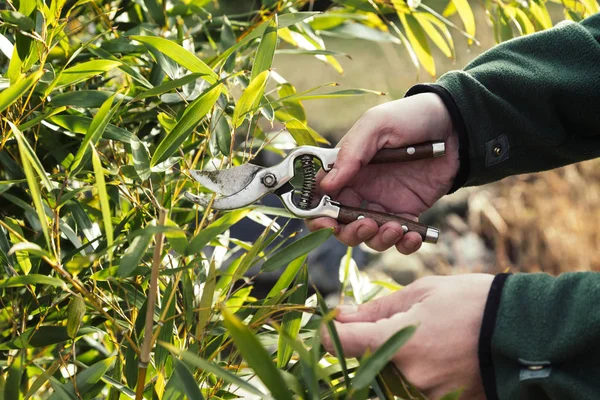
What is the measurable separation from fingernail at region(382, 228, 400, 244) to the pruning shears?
2 centimetres

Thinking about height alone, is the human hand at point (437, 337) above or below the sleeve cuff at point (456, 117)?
below

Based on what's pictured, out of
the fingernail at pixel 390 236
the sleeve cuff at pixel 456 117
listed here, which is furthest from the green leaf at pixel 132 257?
the sleeve cuff at pixel 456 117

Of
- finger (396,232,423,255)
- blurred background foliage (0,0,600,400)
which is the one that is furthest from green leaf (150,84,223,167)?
finger (396,232,423,255)

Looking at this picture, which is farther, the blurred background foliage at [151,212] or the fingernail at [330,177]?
the fingernail at [330,177]

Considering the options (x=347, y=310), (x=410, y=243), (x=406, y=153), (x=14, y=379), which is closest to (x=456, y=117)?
(x=406, y=153)

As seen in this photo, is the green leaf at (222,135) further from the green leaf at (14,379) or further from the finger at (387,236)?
the green leaf at (14,379)

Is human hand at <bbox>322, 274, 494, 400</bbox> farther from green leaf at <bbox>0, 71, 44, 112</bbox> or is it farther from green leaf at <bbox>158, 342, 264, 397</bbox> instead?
green leaf at <bbox>0, 71, 44, 112</bbox>

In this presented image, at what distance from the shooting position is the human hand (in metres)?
0.73

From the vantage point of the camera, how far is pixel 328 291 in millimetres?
2902

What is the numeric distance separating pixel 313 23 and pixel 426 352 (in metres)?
0.75

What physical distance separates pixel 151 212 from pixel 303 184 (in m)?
0.21

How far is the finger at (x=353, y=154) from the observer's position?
1.03 meters

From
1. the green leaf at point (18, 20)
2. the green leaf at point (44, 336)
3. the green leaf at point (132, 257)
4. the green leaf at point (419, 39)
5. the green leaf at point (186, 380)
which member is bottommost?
the green leaf at point (44, 336)

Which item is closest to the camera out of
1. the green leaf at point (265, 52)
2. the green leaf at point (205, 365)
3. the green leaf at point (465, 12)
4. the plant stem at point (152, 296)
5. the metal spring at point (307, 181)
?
the green leaf at point (205, 365)
